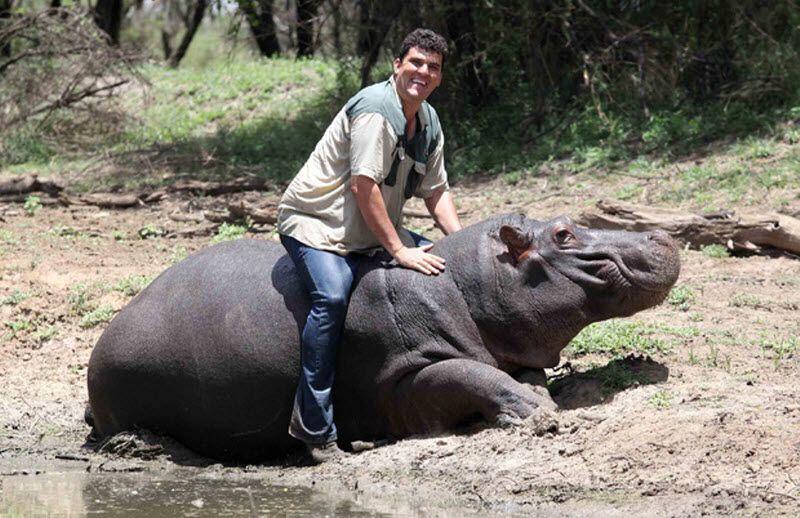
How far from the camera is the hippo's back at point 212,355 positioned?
6914 mm

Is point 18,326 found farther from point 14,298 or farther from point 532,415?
point 532,415

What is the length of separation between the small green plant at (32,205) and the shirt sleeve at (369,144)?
24.1 feet

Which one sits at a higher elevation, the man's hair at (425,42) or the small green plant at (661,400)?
the man's hair at (425,42)

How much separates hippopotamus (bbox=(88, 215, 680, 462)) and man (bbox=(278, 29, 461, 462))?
15cm

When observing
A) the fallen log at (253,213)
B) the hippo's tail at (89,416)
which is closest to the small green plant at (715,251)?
the fallen log at (253,213)

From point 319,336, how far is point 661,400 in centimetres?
170

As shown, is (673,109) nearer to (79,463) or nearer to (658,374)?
(658,374)

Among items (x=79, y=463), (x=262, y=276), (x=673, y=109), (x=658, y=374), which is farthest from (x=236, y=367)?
(x=673, y=109)

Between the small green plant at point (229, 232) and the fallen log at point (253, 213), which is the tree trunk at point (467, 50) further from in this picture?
the small green plant at point (229, 232)

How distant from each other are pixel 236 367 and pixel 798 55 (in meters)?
8.64

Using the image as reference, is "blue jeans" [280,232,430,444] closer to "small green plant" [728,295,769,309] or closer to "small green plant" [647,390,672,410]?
"small green plant" [647,390,672,410]

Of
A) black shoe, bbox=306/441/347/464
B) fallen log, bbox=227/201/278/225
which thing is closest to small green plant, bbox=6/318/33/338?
fallen log, bbox=227/201/278/225

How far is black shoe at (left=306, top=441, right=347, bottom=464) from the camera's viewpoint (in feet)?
22.1

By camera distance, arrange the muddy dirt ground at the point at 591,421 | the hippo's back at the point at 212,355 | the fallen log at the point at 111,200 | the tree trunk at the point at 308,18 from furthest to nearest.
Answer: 1. the tree trunk at the point at 308,18
2. the fallen log at the point at 111,200
3. the hippo's back at the point at 212,355
4. the muddy dirt ground at the point at 591,421
